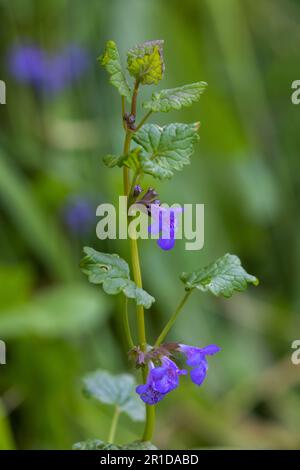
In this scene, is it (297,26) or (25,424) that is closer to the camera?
(25,424)

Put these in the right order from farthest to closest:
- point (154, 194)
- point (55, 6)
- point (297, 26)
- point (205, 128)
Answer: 1. point (297, 26)
2. point (205, 128)
3. point (55, 6)
4. point (154, 194)

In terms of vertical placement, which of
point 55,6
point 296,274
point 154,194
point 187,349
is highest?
point 55,6

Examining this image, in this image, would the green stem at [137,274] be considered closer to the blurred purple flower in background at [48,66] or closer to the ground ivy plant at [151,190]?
the ground ivy plant at [151,190]

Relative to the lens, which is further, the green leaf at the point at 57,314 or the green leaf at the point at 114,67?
the green leaf at the point at 57,314

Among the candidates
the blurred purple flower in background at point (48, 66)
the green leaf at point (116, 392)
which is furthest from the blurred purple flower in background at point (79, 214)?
the green leaf at point (116, 392)

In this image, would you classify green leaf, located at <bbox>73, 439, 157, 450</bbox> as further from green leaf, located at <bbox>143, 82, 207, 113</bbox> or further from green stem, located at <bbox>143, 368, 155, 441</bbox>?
green leaf, located at <bbox>143, 82, 207, 113</bbox>
